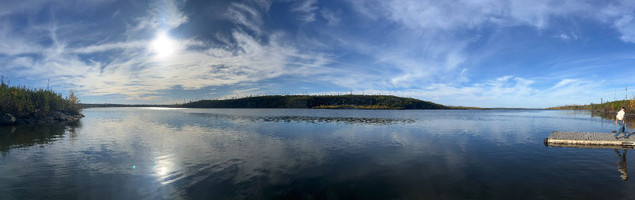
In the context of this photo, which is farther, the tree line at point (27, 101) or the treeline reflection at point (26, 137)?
the tree line at point (27, 101)

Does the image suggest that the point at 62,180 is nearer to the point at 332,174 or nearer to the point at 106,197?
the point at 106,197

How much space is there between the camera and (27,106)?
2534 inches

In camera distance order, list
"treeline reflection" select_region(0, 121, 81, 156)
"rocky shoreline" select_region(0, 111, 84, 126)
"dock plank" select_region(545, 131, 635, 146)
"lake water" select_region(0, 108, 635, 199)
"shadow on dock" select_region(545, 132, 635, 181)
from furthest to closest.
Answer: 1. "rocky shoreline" select_region(0, 111, 84, 126)
2. "treeline reflection" select_region(0, 121, 81, 156)
3. "dock plank" select_region(545, 131, 635, 146)
4. "shadow on dock" select_region(545, 132, 635, 181)
5. "lake water" select_region(0, 108, 635, 199)

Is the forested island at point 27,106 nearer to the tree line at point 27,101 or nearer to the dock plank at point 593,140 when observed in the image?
the tree line at point 27,101

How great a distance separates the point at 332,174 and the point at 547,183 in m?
13.6

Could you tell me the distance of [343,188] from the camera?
16547 millimetres

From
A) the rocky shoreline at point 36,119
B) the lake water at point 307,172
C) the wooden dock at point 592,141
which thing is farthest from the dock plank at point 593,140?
the rocky shoreline at point 36,119

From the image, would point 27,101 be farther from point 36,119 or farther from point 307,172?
point 307,172

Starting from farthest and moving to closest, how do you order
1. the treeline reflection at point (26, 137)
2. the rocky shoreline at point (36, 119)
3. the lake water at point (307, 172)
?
the rocky shoreline at point (36, 119), the treeline reflection at point (26, 137), the lake water at point (307, 172)

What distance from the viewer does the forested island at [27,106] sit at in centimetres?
6028

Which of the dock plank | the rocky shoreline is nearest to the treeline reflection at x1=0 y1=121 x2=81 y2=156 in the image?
the rocky shoreline

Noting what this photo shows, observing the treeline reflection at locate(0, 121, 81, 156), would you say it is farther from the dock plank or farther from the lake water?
the dock plank

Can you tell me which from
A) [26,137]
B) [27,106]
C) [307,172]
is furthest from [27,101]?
[307,172]

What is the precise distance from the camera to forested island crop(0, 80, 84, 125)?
60.3m
